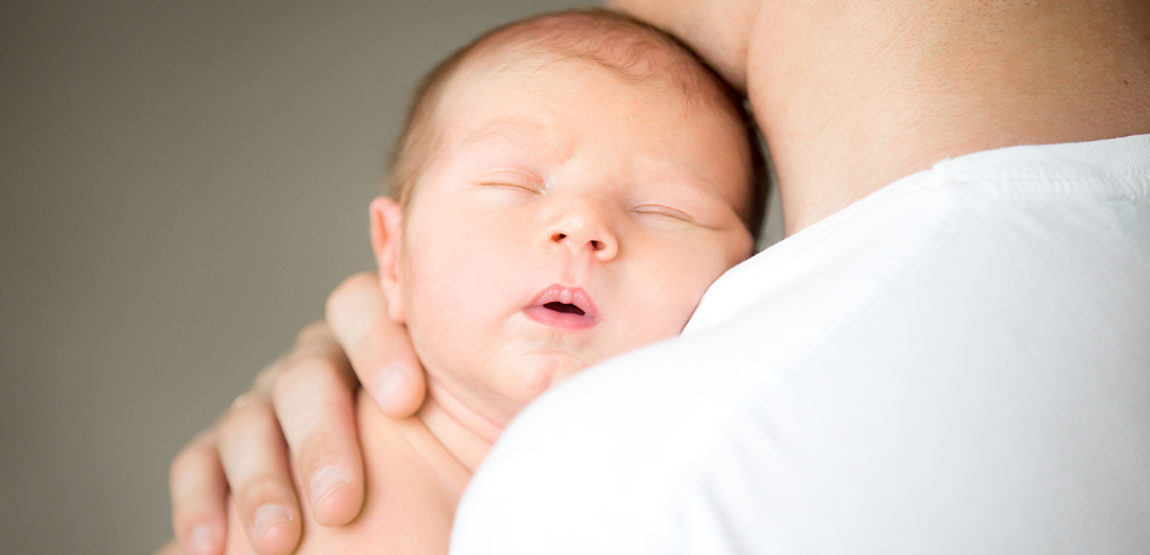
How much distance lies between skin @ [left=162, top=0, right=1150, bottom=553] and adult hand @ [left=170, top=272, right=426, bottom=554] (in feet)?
1.58

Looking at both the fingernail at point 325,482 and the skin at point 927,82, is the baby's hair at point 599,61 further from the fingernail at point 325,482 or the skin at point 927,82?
the fingernail at point 325,482

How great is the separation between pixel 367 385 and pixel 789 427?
710mm

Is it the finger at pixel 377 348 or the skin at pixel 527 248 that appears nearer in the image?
the skin at pixel 527 248

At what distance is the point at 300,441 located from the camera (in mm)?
980

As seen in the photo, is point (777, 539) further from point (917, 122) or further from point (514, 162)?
point (514, 162)

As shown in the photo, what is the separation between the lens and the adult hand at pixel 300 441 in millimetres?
924

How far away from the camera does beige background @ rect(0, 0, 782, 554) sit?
207cm

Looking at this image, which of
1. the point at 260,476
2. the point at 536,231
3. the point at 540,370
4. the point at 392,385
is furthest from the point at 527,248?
the point at 260,476

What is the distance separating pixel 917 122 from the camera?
65cm

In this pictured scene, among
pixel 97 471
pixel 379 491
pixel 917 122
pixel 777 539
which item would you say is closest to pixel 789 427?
pixel 777 539

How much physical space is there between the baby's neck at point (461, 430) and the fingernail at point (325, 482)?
0.16m

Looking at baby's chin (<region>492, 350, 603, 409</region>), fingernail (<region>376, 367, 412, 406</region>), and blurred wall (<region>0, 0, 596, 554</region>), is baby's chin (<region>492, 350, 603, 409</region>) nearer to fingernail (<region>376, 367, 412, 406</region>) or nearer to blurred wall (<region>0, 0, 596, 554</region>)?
fingernail (<region>376, 367, 412, 406</region>)

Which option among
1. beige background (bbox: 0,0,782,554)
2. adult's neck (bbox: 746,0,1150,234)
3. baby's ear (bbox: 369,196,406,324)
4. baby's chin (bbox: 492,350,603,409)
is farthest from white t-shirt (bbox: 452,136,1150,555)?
beige background (bbox: 0,0,782,554)

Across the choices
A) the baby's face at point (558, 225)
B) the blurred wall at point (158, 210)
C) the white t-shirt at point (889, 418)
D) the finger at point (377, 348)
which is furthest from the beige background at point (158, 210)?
the white t-shirt at point (889, 418)
